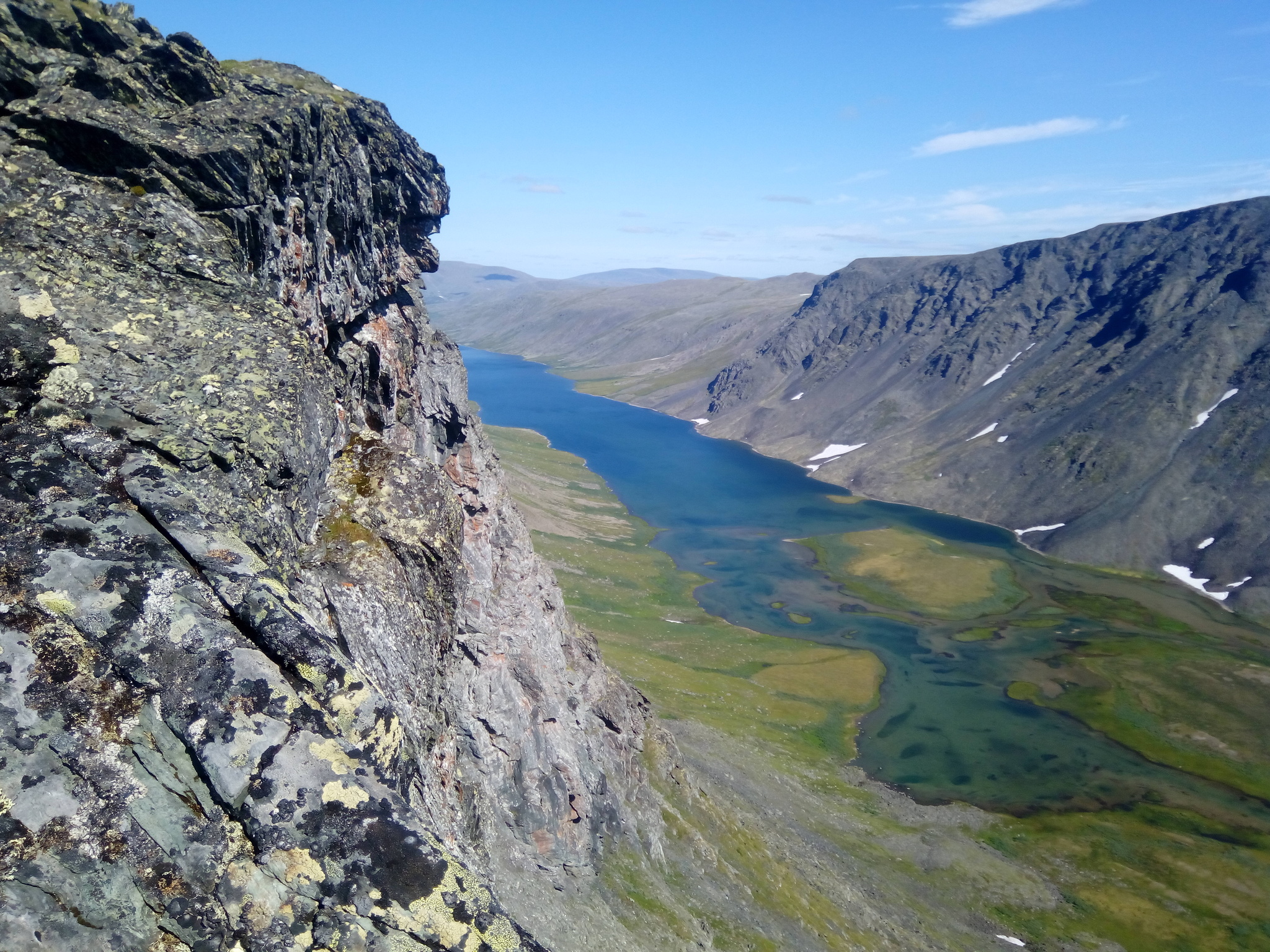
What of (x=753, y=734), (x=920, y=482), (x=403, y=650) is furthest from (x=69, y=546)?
(x=920, y=482)

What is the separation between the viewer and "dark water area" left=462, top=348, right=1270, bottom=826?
238 ft

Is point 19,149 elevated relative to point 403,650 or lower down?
elevated

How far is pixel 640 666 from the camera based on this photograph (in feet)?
279

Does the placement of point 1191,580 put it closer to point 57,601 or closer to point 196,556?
point 196,556

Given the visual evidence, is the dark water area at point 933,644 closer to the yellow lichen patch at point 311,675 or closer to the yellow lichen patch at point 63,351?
the yellow lichen patch at point 311,675

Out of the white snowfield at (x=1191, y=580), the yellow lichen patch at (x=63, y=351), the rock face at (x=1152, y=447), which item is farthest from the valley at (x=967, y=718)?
the yellow lichen patch at (x=63, y=351)

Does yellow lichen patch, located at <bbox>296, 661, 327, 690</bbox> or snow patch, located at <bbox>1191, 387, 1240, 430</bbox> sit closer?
yellow lichen patch, located at <bbox>296, 661, 327, 690</bbox>

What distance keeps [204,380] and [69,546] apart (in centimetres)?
383

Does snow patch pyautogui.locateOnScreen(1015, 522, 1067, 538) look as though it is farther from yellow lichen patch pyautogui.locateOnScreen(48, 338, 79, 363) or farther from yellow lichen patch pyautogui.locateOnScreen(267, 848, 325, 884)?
yellow lichen patch pyautogui.locateOnScreen(48, 338, 79, 363)

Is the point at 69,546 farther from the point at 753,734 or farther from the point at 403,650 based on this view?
the point at 753,734

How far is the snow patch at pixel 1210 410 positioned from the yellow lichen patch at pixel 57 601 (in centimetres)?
19422

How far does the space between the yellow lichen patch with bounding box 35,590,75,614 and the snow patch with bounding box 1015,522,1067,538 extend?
16879 centimetres

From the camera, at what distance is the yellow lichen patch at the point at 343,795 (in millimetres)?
7676

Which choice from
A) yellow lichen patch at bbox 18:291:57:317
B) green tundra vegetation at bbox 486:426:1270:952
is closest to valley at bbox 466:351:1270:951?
green tundra vegetation at bbox 486:426:1270:952
